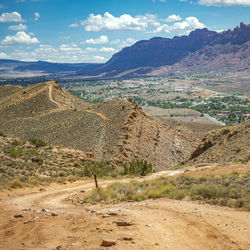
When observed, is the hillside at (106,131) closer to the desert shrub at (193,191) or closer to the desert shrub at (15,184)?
the desert shrub at (15,184)

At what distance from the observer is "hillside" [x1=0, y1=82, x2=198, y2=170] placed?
42.8 meters

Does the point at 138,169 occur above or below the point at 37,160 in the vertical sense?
below

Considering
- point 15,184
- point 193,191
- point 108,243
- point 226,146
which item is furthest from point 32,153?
point 108,243

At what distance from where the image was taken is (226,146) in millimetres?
33062

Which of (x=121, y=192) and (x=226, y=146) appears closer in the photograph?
(x=121, y=192)

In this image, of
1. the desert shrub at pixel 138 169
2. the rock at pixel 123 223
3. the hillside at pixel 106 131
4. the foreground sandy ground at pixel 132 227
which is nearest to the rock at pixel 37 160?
the desert shrub at pixel 138 169

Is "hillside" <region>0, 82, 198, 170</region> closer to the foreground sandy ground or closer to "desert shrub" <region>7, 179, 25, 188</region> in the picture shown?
"desert shrub" <region>7, 179, 25, 188</region>

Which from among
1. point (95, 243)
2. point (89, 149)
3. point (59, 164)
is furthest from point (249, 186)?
point (89, 149)

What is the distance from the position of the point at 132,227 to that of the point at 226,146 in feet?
79.4

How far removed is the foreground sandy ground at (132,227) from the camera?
1007cm

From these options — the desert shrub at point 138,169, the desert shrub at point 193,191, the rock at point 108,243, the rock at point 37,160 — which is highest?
the rock at point 108,243

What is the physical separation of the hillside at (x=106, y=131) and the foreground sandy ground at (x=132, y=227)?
2372cm

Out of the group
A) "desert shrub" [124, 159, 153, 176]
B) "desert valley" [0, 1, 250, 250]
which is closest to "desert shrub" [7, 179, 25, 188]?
"desert valley" [0, 1, 250, 250]

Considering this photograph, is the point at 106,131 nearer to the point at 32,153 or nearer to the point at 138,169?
the point at 32,153
